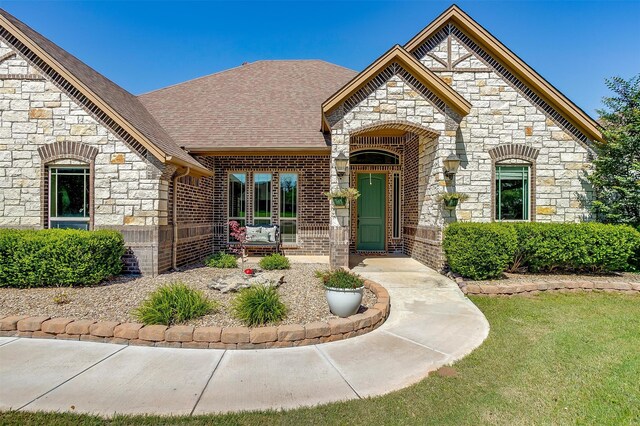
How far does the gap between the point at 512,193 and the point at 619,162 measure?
2.89 meters

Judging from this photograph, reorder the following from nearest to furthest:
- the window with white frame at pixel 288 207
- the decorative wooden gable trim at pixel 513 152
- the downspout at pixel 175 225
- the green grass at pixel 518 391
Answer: the green grass at pixel 518 391 → the downspout at pixel 175 225 → the decorative wooden gable trim at pixel 513 152 → the window with white frame at pixel 288 207

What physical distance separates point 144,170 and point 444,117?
25.1 feet

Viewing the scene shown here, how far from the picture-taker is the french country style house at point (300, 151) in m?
7.53

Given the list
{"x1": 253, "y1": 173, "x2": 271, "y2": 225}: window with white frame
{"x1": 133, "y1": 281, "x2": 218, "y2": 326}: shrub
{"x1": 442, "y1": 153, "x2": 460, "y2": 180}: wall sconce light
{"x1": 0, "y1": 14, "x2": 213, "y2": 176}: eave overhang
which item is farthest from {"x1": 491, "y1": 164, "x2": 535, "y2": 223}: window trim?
{"x1": 0, "y1": 14, "x2": 213, "y2": 176}: eave overhang

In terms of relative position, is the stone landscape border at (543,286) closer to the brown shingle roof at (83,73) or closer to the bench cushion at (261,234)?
the bench cushion at (261,234)

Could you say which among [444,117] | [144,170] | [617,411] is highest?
[444,117]

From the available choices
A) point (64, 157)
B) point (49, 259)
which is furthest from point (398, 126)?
point (49, 259)

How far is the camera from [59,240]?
6.24 meters

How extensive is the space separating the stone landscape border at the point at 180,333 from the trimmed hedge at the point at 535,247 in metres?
3.90

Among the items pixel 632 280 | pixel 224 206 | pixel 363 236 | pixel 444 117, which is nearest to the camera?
pixel 632 280

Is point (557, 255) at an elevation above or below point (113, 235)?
below

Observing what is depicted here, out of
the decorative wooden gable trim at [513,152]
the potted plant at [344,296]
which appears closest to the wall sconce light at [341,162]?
the potted plant at [344,296]

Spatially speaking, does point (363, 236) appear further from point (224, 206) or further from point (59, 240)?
point (59, 240)

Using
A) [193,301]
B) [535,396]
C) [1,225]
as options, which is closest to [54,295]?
[193,301]
